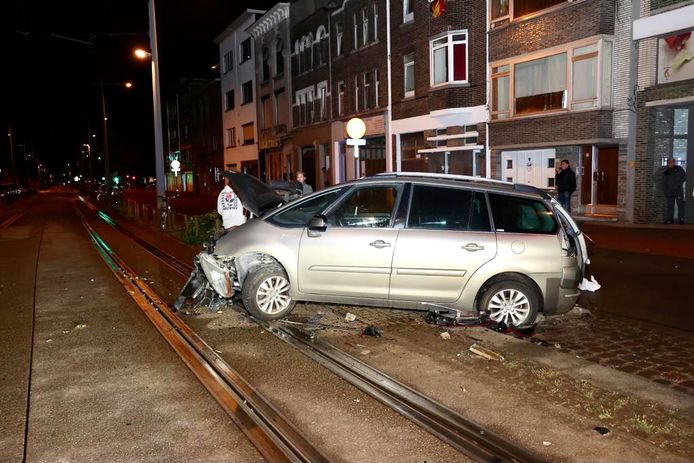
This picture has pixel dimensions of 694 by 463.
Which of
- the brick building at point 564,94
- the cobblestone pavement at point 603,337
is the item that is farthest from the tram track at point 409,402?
the brick building at point 564,94

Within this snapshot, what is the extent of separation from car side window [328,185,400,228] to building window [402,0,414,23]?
19851mm

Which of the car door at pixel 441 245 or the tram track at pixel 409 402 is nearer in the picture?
the tram track at pixel 409 402

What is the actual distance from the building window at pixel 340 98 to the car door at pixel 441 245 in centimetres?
2525

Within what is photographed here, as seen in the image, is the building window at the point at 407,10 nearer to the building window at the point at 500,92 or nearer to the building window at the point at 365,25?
the building window at the point at 365,25

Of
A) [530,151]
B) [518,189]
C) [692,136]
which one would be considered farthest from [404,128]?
[518,189]

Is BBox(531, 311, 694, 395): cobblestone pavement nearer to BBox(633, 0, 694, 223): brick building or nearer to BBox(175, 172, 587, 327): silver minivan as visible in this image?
BBox(175, 172, 587, 327): silver minivan

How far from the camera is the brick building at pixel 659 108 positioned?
1647 cm

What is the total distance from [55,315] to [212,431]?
4.58 meters

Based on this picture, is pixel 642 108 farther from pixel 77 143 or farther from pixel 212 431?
pixel 77 143

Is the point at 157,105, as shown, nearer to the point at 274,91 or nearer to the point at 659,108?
the point at 659,108

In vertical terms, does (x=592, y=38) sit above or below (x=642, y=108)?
above

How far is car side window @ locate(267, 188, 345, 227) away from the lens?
7.28 metres

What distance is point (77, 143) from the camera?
121188 mm

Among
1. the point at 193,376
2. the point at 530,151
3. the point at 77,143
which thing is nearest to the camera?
the point at 193,376
